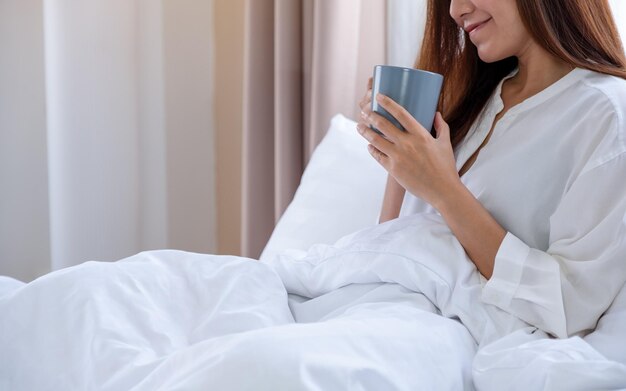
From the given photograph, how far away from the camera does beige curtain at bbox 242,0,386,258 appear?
203cm

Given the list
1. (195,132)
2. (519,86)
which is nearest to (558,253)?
(519,86)

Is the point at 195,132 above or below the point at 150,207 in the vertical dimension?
above

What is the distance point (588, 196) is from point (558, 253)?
0.08 meters

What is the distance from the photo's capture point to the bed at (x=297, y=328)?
75 centimetres

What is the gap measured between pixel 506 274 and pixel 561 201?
0.12 metres

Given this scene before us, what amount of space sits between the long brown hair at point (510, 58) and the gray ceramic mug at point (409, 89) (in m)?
0.19

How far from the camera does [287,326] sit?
2.62 ft

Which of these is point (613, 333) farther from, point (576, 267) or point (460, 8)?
point (460, 8)

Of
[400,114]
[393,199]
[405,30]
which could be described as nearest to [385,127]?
[400,114]

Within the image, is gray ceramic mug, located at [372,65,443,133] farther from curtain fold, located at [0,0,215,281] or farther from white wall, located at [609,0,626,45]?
curtain fold, located at [0,0,215,281]

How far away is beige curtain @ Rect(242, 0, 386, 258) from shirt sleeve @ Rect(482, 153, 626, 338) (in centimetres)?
110

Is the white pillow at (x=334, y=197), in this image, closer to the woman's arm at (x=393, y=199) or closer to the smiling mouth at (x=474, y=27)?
the woman's arm at (x=393, y=199)

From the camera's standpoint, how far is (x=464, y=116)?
1319 millimetres

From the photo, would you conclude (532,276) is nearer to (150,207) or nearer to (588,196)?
(588,196)
